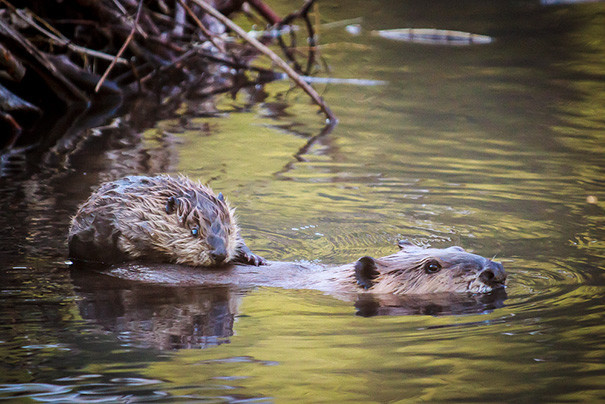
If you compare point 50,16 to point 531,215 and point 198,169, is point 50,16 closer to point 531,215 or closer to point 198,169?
point 198,169

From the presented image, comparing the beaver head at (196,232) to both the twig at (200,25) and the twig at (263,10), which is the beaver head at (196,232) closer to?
the twig at (200,25)

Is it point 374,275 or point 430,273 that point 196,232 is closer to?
point 374,275

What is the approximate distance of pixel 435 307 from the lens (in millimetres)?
5074

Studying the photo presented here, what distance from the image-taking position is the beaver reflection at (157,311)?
4.55 meters

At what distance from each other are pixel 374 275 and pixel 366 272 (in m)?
0.07

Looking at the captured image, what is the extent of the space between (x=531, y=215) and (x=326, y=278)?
215cm

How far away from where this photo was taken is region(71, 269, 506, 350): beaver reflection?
4590mm

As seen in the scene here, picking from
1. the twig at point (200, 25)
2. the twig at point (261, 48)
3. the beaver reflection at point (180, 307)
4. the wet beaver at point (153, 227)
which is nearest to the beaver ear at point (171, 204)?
the wet beaver at point (153, 227)

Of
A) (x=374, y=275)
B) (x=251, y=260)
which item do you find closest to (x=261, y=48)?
(x=251, y=260)

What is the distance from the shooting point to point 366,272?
17.7 ft

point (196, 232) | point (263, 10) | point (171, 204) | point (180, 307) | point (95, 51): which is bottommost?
point (180, 307)

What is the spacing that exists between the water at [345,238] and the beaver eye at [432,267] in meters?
0.48

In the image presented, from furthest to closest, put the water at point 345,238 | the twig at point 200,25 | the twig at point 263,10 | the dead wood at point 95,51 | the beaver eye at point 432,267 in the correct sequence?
the twig at point 263,10 → the dead wood at point 95,51 → the twig at point 200,25 → the beaver eye at point 432,267 → the water at point 345,238

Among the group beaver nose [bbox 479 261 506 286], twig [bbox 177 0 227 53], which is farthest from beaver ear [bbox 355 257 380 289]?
twig [bbox 177 0 227 53]
